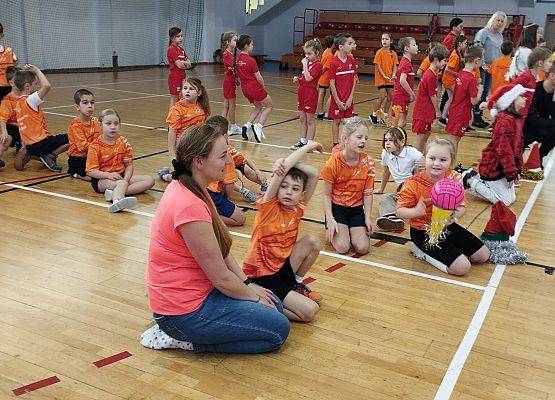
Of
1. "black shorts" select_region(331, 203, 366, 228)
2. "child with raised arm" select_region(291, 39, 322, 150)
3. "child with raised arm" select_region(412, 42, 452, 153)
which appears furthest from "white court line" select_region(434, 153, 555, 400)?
"child with raised arm" select_region(291, 39, 322, 150)

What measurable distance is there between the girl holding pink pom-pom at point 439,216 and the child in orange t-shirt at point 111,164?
2.64 m

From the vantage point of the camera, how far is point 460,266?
3.90 meters

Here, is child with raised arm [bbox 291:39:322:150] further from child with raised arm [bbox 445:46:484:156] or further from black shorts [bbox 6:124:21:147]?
black shorts [bbox 6:124:21:147]

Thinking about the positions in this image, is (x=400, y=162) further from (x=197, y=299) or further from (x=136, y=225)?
(x=197, y=299)

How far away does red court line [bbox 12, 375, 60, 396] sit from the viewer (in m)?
2.49

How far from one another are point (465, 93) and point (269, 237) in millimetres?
4060

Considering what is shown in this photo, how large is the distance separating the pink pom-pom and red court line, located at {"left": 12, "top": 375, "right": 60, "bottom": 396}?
8.43 feet

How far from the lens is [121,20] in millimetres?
17547

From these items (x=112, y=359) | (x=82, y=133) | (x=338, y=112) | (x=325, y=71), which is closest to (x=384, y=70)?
(x=325, y=71)

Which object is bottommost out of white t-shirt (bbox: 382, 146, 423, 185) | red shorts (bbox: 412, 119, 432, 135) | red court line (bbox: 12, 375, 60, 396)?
red court line (bbox: 12, 375, 60, 396)

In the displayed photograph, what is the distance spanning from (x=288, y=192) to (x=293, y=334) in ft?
2.58

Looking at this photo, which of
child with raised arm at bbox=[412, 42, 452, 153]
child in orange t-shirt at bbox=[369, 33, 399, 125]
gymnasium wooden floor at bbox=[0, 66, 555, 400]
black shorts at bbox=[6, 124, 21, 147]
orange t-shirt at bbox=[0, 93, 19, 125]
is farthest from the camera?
child in orange t-shirt at bbox=[369, 33, 399, 125]

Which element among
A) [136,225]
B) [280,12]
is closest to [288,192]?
[136,225]

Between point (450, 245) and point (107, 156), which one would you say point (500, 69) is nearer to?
point (450, 245)
